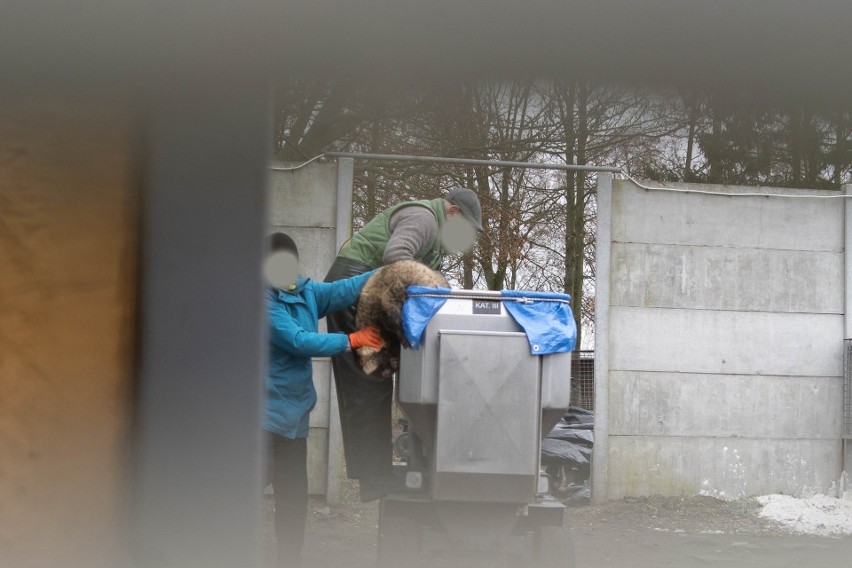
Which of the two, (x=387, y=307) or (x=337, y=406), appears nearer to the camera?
(x=387, y=307)

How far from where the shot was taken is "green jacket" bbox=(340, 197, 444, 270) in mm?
4473

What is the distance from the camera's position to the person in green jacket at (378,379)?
14.5ft

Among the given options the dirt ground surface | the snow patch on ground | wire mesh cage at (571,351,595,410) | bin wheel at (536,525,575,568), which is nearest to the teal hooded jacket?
the dirt ground surface

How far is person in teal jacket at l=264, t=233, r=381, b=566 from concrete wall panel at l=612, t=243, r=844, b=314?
3.13m

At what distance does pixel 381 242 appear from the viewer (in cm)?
460

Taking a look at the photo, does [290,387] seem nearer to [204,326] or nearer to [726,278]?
[204,326]

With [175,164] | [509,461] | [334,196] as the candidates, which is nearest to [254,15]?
[175,164]

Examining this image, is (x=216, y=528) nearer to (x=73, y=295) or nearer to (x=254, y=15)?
(x=73, y=295)

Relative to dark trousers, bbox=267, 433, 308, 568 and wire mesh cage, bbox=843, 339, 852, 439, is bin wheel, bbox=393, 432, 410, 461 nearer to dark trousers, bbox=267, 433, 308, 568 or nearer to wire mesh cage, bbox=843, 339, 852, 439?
dark trousers, bbox=267, 433, 308, 568

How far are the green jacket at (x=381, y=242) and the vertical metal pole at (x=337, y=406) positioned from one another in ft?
5.40

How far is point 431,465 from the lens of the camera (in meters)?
3.88

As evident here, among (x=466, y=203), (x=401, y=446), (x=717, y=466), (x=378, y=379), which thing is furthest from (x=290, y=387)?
(x=717, y=466)

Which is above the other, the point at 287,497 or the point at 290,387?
the point at 290,387

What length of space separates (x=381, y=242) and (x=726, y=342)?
345cm
